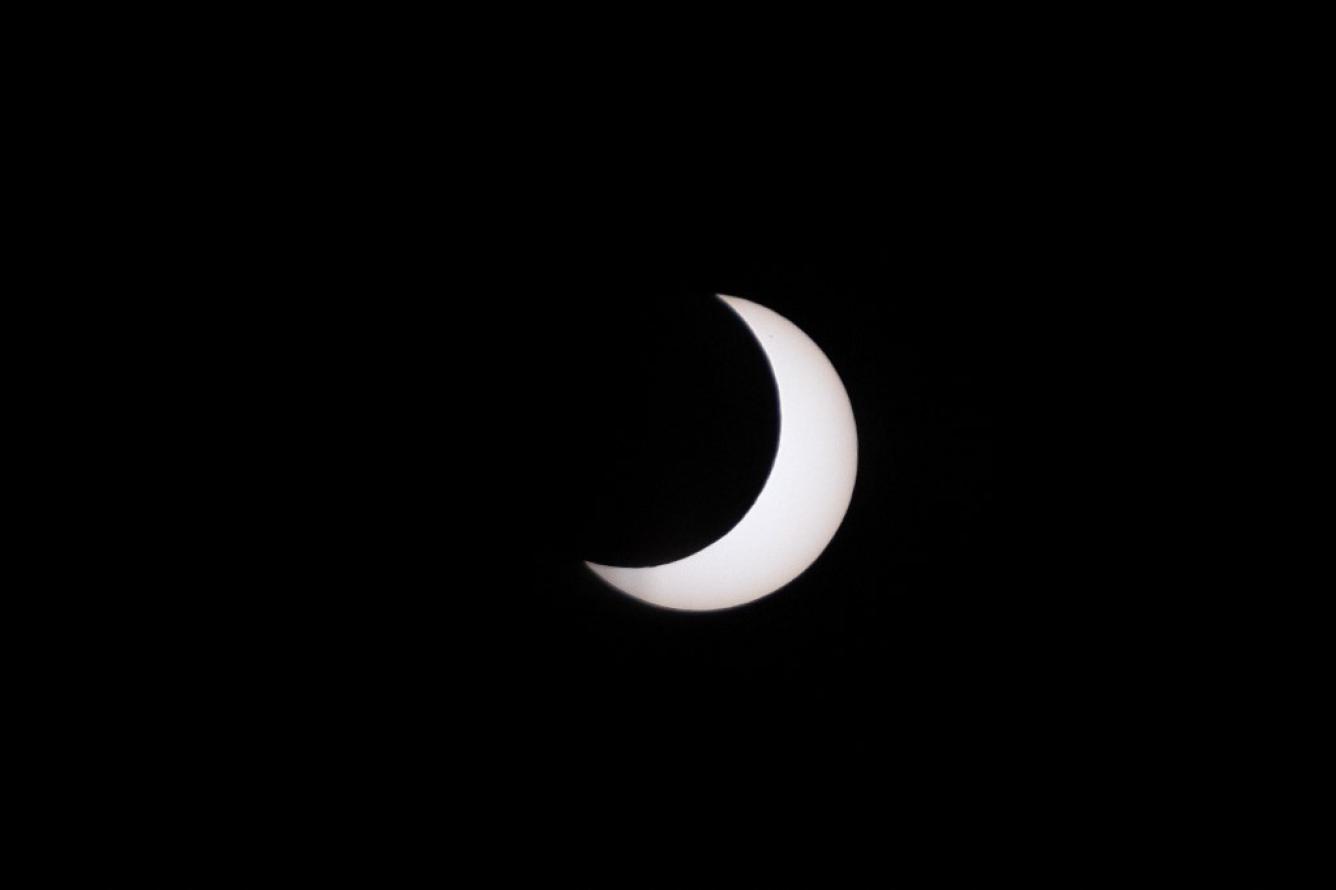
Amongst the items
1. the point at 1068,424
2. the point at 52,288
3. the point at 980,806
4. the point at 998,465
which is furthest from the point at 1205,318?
the point at 52,288

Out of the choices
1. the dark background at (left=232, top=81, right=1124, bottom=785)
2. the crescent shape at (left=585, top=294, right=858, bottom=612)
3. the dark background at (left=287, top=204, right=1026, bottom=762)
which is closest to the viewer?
the dark background at (left=287, top=204, right=1026, bottom=762)

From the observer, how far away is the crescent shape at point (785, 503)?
1057mm

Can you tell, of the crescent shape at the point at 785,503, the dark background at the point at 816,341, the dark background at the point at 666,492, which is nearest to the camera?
the dark background at the point at 666,492

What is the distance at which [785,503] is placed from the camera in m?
1.06

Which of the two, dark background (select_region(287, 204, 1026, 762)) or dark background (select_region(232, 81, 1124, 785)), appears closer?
dark background (select_region(287, 204, 1026, 762))

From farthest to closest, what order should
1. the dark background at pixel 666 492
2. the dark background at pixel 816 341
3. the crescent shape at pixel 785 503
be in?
1. the dark background at pixel 816 341
2. the crescent shape at pixel 785 503
3. the dark background at pixel 666 492

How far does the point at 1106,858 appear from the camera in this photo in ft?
4.15

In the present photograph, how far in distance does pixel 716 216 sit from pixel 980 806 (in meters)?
0.97

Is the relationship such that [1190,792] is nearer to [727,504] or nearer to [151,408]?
[727,504]

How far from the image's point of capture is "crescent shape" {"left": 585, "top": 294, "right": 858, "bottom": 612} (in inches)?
41.6

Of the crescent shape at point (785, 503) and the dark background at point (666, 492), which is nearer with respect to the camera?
→ the dark background at point (666, 492)

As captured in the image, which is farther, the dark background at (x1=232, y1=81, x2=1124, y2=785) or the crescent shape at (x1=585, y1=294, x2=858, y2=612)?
the dark background at (x1=232, y1=81, x2=1124, y2=785)

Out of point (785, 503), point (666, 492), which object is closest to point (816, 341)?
point (785, 503)

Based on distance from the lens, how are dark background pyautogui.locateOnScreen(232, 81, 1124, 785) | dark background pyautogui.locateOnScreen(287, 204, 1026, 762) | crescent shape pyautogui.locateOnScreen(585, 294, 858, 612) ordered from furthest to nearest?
dark background pyautogui.locateOnScreen(232, 81, 1124, 785) < crescent shape pyautogui.locateOnScreen(585, 294, 858, 612) < dark background pyautogui.locateOnScreen(287, 204, 1026, 762)
